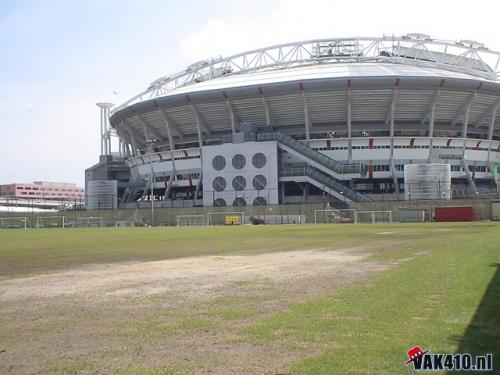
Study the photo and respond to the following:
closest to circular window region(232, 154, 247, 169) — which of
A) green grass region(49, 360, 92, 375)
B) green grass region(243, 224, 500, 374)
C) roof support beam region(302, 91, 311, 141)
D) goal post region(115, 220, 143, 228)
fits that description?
roof support beam region(302, 91, 311, 141)

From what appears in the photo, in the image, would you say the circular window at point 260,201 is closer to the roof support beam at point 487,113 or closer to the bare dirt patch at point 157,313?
the roof support beam at point 487,113

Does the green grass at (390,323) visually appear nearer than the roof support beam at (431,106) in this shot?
Yes

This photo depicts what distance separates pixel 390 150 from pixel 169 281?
76695 millimetres

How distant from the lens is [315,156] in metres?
82.1

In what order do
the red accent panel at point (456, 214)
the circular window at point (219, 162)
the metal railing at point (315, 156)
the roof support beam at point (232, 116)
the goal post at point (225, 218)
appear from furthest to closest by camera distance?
1. the circular window at point (219, 162)
2. the roof support beam at point (232, 116)
3. the metal railing at point (315, 156)
4. the goal post at point (225, 218)
5. the red accent panel at point (456, 214)

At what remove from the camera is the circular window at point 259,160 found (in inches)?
3361

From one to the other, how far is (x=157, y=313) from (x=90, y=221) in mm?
71314

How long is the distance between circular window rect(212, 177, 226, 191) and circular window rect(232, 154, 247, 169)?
3.11 m

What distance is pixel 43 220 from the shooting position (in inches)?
3024

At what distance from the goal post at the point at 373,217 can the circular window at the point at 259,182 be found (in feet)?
78.3

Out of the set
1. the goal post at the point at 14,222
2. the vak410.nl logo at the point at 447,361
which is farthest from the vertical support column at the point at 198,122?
the vak410.nl logo at the point at 447,361

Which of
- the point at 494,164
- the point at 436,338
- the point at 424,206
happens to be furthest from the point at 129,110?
the point at 436,338

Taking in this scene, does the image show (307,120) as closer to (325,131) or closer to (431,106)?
(325,131)

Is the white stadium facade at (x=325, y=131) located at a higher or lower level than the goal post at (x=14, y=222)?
higher
